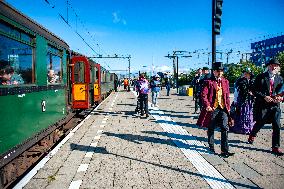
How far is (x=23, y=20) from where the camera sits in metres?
5.86

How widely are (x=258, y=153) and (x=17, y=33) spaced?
5404 mm

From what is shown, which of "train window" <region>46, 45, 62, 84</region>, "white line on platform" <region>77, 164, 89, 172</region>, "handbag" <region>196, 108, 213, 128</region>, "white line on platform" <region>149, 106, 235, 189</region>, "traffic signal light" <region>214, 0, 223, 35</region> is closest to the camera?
"white line on platform" <region>149, 106, 235, 189</region>

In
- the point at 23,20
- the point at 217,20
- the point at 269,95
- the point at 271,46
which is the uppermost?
the point at 271,46

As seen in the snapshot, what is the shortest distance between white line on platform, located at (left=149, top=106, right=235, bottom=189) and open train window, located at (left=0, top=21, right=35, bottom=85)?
359 cm

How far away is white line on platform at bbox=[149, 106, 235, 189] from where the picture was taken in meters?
5.22

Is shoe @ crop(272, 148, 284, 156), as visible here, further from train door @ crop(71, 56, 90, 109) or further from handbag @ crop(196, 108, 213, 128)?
train door @ crop(71, 56, 90, 109)

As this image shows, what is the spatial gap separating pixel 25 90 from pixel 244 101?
229 inches

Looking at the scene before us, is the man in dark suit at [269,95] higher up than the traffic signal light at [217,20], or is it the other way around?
the traffic signal light at [217,20]

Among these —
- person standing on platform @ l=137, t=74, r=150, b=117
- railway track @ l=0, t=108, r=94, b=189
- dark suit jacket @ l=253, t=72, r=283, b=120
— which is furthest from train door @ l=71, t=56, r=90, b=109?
dark suit jacket @ l=253, t=72, r=283, b=120

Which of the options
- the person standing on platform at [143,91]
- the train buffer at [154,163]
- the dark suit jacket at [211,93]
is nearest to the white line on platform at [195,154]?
the train buffer at [154,163]

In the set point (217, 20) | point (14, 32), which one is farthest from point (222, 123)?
point (14, 32)

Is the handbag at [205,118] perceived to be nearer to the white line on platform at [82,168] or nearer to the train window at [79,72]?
the white line on platform at [82,168]

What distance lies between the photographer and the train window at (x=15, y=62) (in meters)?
4.93

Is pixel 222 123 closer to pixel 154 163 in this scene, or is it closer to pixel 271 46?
pixel 154 163
